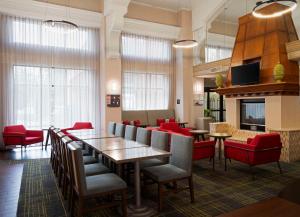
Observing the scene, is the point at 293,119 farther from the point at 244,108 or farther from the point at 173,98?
the point at 173,98

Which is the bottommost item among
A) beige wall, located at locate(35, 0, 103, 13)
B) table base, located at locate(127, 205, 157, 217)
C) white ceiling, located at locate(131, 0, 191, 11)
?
table base, located at locate(127, 205, 157, 217)

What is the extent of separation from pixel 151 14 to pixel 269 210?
9.09m

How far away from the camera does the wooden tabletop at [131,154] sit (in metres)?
2.75

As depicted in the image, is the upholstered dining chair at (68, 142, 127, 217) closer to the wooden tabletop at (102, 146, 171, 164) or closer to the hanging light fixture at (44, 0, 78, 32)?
the wooden tabletop at (102, 146, 171, 164)

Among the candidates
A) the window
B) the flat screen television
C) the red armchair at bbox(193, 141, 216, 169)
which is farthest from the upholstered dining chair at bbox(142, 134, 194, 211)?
the window

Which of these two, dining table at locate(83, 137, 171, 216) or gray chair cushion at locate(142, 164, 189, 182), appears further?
gray chair cushion at locate(142, 164, 189, 182)

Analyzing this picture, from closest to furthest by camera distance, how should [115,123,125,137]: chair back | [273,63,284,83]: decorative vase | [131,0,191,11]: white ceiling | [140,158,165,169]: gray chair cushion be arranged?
[140,158,165,169]: gray chair cushion
[115,123,125,137]: chair back
[273,63,284,83]: decorative vase
[131,0,191,11]: white ceiling

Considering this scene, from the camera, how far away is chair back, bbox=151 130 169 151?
3684 mm

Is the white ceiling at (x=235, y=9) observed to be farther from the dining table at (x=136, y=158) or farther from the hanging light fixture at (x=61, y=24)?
the dining table at (x=136, y=158)

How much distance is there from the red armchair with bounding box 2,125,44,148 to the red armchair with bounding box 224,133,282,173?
17.7 ft

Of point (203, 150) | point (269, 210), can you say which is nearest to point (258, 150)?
point (203, 150)

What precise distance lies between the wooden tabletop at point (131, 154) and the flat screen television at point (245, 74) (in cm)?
459

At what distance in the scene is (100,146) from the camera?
11.7ft

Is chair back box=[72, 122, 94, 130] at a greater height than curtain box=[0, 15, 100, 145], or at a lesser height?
lesser
